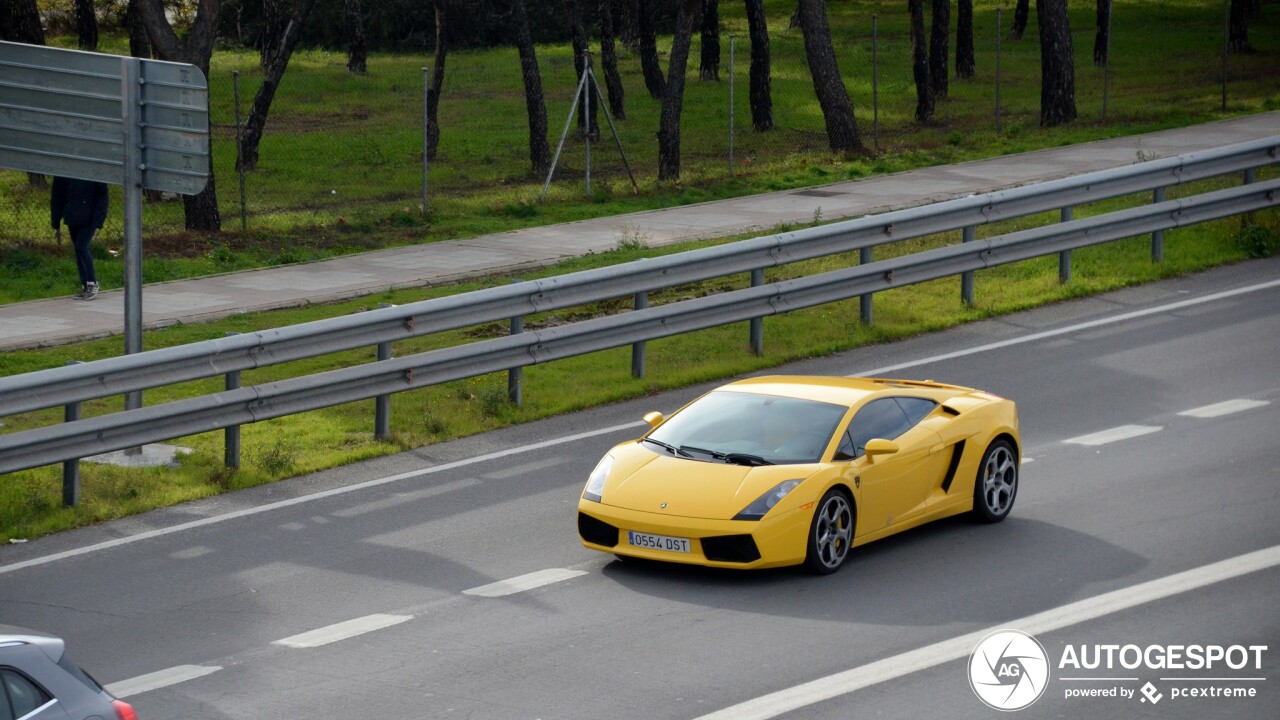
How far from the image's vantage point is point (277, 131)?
3950 cm

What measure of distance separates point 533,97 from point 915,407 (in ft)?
67.1

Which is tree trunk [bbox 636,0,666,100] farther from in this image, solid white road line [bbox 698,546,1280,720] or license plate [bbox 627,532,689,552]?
solid white road line [bbox 698,546,1280,720]

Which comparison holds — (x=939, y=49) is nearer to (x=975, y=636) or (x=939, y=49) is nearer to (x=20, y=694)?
(x=975, y=636)

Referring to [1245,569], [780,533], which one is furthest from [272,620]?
[1245,569]

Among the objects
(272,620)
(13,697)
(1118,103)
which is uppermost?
(1118,103)

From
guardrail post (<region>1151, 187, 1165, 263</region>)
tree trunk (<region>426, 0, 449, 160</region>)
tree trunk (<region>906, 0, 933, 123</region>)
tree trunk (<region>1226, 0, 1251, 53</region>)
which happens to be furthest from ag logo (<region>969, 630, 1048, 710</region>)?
tree trunk (<region>1226, 0, 1251, 53</region>)

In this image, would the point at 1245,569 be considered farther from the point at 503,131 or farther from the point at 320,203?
the point at 503,131

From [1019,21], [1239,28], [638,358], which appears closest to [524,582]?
[638,358]

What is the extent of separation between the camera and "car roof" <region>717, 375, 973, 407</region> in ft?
34.4

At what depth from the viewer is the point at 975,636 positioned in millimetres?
8469

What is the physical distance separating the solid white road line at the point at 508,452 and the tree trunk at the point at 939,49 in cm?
2618

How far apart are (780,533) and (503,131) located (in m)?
30.5

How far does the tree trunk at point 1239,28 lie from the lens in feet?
159

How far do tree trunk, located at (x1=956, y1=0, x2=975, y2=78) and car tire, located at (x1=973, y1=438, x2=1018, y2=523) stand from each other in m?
39.1
